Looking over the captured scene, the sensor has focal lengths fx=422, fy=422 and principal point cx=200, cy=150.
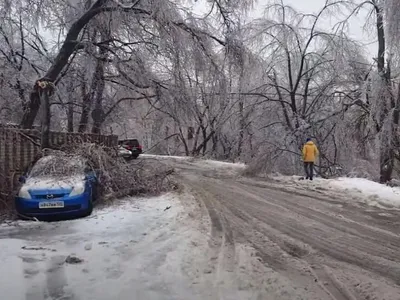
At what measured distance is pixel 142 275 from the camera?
17.7ft

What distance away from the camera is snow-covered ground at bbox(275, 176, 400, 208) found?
38.0 feet

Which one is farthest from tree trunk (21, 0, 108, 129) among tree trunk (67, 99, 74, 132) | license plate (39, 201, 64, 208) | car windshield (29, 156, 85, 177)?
tree trunk (67, 99, 74, 132)

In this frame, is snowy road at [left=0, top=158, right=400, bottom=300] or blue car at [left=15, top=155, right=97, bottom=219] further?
blue car at [left=15, top=155, right=97, bottom=219]

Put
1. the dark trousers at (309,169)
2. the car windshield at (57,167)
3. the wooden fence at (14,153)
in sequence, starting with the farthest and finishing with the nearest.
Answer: the dark trousers at (309,169)
the car windshield at (57,167)
the wooden fence at (14,153)

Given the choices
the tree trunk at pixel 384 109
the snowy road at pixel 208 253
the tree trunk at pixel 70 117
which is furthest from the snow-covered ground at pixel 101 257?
the tree trunk at pixel 70 117

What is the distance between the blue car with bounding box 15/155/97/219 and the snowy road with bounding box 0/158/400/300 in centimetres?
33

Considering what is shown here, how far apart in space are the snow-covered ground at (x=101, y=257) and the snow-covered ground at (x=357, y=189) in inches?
220

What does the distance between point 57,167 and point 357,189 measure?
9034 millimetres

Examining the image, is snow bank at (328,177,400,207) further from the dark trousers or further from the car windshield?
the car windshield

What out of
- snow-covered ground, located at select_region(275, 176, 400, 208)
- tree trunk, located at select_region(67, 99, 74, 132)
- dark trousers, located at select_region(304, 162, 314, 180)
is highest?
tree trunk, located at select_region(67, 99, 74, 132)

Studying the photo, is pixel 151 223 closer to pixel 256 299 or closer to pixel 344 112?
pixel 256 299

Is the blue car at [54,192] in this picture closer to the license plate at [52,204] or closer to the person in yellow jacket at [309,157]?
the license plate at [52,204]

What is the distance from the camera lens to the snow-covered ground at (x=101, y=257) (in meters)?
4.88

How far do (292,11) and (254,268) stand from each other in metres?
18.5
